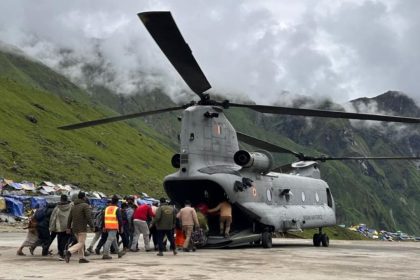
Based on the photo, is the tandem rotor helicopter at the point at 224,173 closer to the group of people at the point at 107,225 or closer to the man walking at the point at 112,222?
the group of people at the point at 107,225

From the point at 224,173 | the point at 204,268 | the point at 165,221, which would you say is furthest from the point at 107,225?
the point at 224,173

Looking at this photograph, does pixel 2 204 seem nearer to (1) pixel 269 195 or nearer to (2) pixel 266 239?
(1) pixel 269 195

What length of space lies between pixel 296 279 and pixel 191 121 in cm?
1212

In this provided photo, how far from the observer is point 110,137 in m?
163

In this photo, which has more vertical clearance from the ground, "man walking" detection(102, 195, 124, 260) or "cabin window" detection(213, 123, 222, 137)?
"cabin window" detection(213, 123, 222, 137)

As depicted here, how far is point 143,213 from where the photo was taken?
22.0 meters

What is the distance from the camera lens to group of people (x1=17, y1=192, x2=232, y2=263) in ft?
56.6

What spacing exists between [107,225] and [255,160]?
29.5 ft

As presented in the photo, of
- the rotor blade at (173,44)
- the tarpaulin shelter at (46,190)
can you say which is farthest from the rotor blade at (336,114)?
the tarpaulin shelter at (46,190)

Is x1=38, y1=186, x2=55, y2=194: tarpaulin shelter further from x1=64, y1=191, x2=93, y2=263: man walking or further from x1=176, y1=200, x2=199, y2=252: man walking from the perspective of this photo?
x1=64, y1=191, x2=93, y2=263: man walking

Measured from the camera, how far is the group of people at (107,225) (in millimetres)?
17250

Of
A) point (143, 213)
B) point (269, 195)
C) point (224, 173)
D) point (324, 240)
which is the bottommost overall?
point (324, 240)

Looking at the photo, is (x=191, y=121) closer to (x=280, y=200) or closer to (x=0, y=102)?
(x=280, y=200)

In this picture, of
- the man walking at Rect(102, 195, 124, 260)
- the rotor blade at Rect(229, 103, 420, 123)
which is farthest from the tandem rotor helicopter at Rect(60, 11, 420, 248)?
the man walking at Rect(102, 195, 124, 260)
